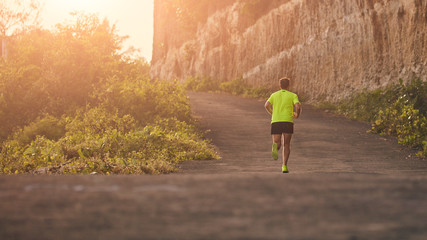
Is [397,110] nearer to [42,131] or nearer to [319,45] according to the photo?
[319,45]

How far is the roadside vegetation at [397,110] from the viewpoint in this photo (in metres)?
15.7

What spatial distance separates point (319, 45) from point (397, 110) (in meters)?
10.6

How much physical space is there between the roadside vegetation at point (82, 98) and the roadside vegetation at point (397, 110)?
19.8 ft

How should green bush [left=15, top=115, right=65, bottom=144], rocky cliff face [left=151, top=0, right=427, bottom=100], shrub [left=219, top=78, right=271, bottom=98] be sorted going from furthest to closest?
shrub [left=219, top=78, right=271, bottom=98], rocky cliff face [left=151, top=0, right=427, bottom=100], green bush [left=15, top=115, right=65, bottom=144]

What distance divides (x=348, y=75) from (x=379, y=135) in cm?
890

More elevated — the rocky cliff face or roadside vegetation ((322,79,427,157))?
the rocky cliff face

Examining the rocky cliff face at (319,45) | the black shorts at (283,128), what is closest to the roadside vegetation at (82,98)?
the black shorts at (283,128)

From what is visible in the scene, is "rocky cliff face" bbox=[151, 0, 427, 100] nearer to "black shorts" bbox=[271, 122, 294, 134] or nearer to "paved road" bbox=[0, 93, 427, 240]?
"black shorts" bbox=[271, 122, 294, 134]

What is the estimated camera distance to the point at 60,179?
463 centimetres

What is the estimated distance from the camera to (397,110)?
19188 millimetres

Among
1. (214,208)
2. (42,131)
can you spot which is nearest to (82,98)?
(42,131)

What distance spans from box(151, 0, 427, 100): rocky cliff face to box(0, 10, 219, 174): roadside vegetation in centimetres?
925

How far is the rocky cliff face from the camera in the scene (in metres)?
22.6

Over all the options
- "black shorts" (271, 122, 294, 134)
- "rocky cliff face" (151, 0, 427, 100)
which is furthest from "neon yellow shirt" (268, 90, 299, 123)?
"rocky cliff face" (151, 0, 427, 100)
